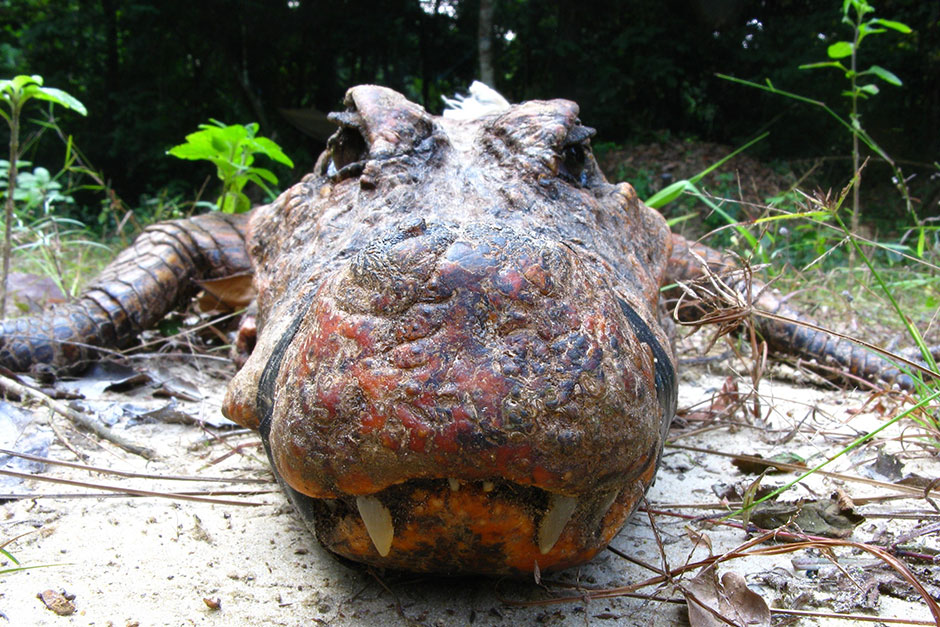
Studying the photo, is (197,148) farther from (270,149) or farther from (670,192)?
(670,192)

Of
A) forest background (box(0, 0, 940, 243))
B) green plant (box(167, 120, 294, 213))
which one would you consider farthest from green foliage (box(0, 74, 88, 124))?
forest background (box(0, 0, 940, 243))

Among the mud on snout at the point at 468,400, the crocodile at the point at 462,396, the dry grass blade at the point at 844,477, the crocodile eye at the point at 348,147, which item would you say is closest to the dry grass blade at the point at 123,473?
the crocodile at the point at 462,396

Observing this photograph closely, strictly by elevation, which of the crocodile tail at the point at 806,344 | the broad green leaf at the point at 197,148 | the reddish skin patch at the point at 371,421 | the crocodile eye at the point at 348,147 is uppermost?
the crocodile eye at the point at 348,147

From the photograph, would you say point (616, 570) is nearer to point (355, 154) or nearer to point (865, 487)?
point (865, 487)

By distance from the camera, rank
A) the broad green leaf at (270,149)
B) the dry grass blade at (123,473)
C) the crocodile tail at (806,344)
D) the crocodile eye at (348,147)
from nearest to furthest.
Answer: the dry grass blade at (123,473)
the crocodile eye at (348,147)
the crocodile tail at (806,344)
the broad green leaf at (270,149)

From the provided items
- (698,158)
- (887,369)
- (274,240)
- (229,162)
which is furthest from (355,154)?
(698,158)

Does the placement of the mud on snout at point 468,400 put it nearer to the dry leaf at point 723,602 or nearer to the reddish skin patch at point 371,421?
the reddish skin patch at point 371,421

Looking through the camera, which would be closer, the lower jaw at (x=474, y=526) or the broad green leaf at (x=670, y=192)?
the lower jaw at (x=474, y=526)
